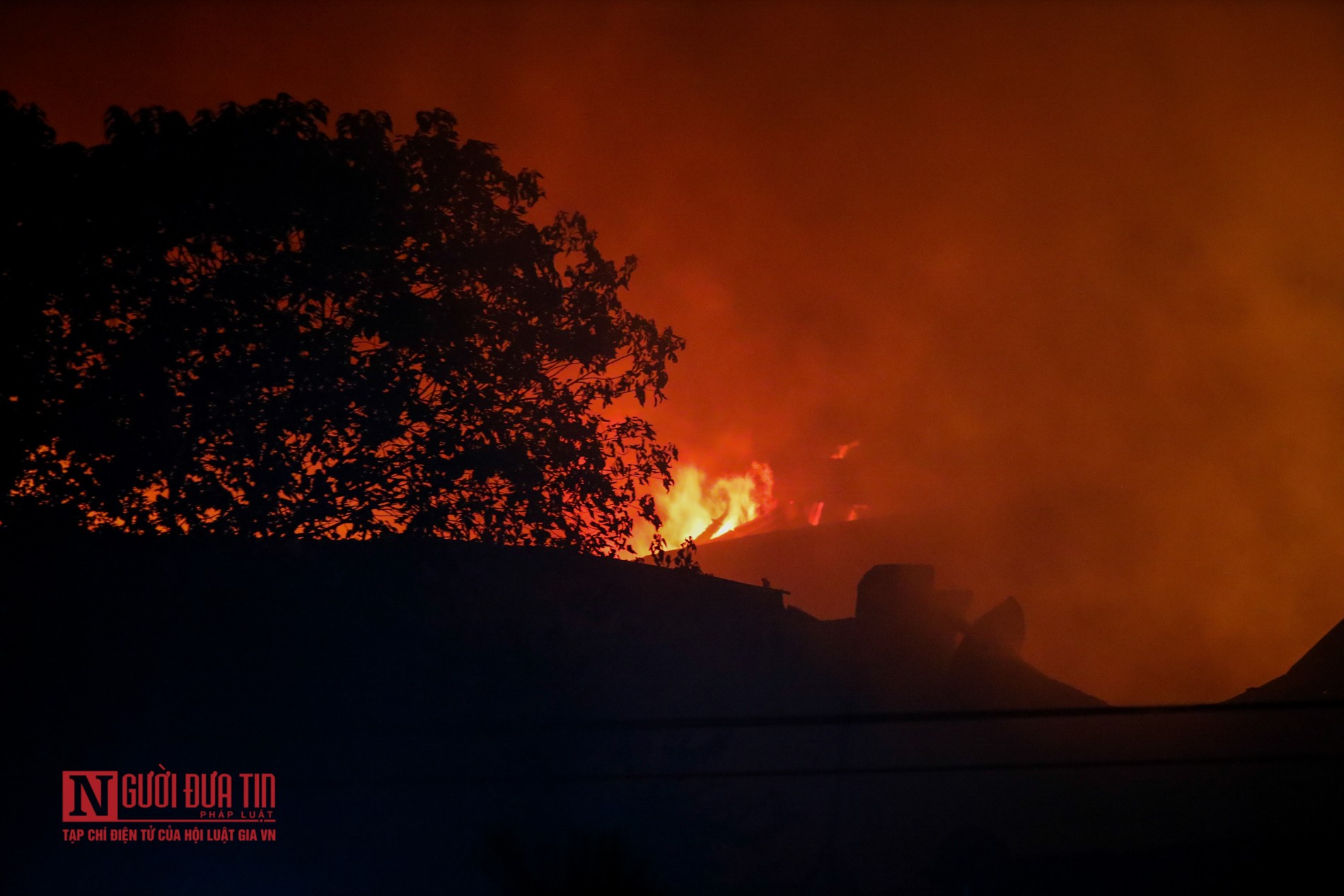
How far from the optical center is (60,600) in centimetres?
860

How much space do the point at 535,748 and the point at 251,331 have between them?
19.0ft

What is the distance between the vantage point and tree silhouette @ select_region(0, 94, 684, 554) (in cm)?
988

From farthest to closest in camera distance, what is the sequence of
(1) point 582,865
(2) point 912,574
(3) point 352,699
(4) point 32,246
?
(2) point 912,574
(4) point 32,246
(3) point 352,699
(1) point 582,865

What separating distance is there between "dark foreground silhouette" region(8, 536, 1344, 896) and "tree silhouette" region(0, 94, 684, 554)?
119cm

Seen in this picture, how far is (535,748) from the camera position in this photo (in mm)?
9344

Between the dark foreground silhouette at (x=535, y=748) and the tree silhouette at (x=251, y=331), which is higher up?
the tree silhouette at (x=251, y=331)

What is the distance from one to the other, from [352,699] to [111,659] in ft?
7.48

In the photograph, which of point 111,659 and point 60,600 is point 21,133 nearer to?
point 60,600

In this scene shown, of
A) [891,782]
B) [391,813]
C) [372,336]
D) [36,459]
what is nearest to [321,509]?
[372,336]

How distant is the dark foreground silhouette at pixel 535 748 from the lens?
820 centimetres

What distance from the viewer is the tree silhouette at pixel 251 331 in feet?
32.4

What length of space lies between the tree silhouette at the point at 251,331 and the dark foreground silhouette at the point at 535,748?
1.19 metres

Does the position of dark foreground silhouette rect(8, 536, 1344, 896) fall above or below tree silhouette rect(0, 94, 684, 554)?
below

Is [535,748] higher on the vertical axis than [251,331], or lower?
lower
